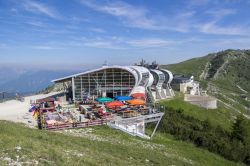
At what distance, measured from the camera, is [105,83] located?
181 ft

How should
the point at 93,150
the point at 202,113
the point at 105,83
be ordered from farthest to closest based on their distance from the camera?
the point at 202,113, the point at 105,83, the point at 93,150

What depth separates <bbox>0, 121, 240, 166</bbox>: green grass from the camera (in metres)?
15.6

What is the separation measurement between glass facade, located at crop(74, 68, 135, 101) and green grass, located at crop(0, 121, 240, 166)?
67.7 ft

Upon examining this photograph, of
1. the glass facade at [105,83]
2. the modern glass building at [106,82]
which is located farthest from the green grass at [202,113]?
the glass facade at [105,83]

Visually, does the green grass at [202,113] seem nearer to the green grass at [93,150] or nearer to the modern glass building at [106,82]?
the modern glass building at [106,82]

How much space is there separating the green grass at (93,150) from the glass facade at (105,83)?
67.7 feet

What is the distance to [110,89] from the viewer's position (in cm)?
5503

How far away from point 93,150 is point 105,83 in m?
35.1

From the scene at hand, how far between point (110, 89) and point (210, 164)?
1183 inches

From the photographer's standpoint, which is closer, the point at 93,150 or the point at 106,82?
the point at 93,150

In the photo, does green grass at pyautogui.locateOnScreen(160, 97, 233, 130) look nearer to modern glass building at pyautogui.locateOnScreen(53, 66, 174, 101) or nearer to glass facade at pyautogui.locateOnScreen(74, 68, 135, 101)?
modern glass building at pyautogui.locateOnScreen(53, 66, 174, 101)

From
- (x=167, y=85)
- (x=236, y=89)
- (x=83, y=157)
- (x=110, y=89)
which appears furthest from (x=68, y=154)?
(x=236, y=89)

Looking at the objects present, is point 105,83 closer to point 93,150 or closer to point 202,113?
point 202,113

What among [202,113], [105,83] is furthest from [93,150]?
[202,113]
